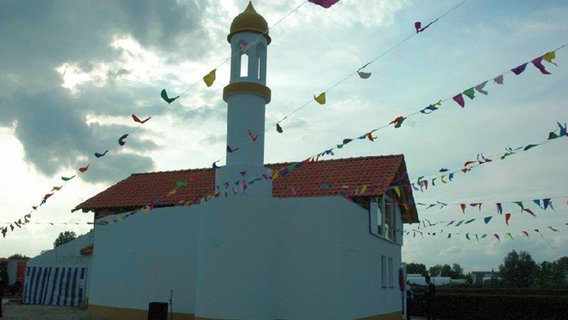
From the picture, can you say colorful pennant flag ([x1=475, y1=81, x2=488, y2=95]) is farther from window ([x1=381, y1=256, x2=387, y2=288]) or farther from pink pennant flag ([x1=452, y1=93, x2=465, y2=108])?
window ([x1=381, y1=256, x2=387, y2=288])

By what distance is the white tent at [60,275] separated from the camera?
70.6 ft

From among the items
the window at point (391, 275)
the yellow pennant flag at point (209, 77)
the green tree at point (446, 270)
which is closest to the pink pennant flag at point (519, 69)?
the yellow pennant flag at point (209, 77)

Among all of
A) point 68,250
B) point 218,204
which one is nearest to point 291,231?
point 218,204

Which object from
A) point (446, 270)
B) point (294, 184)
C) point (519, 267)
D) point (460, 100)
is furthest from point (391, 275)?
point (446, 270)

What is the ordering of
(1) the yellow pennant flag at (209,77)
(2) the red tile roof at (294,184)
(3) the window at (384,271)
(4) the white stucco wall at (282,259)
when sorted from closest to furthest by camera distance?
(1) the yellow pennant flag at (209,77), (4) the white stucco wall at (282,259), (2) the red tile roof at (294,184), (3) the window at (384,271)

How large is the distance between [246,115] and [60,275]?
1370 centimetres

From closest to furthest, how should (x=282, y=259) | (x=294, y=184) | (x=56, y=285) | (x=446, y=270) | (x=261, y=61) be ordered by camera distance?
(x=282, y=259), (x=261, y=61), (x=294, y=184), (x=56, y=285), (x=446, y=270)

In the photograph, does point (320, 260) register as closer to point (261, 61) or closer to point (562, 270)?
point (261, 61)

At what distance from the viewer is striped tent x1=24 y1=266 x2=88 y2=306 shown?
21500mm

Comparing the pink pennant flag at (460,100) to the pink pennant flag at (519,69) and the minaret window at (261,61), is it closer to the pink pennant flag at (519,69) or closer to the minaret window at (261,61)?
the pink pennant flag at (519,69)

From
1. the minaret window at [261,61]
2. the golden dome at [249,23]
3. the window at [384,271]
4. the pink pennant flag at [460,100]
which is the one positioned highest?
the golden dome at [249,23]

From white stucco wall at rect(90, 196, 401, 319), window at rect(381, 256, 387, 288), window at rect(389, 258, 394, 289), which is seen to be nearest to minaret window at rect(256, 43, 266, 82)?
white stucco wall at rect(90, 196, 401, 319)

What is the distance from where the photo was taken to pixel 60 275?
72.7ft

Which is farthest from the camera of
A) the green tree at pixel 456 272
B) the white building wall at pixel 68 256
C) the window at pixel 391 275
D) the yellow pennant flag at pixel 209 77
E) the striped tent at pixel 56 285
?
the green tree at pixel 456 272
